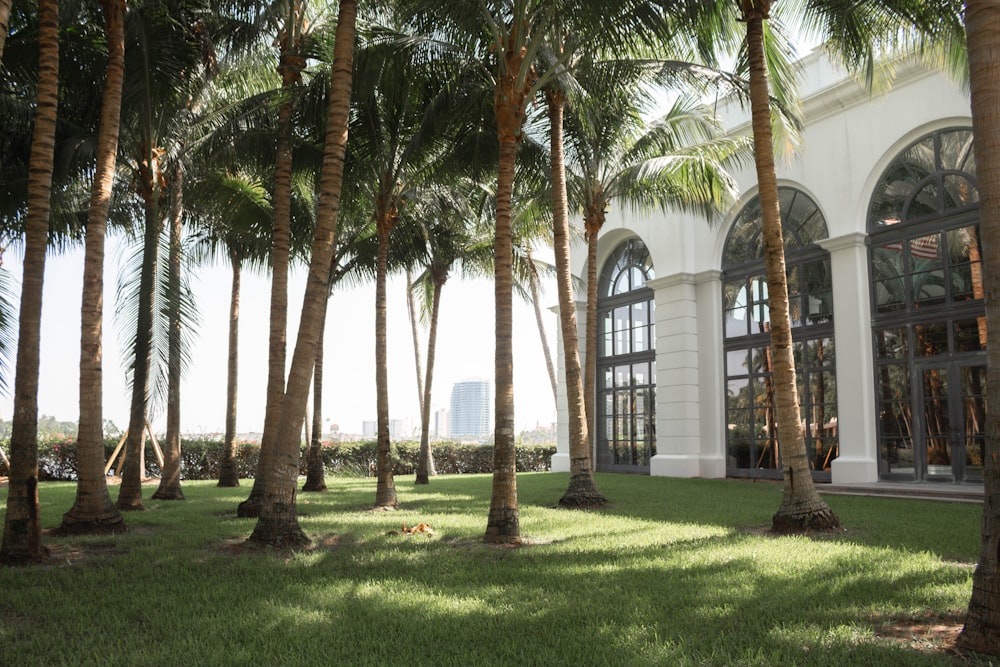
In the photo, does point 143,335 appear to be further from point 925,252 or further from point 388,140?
point 925,252

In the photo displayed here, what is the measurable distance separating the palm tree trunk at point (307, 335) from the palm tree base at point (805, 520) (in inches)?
212

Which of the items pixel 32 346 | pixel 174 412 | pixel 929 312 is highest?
pixel 929 312

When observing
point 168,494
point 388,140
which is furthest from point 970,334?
point 168,494

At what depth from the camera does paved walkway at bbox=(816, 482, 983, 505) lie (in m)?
11.8

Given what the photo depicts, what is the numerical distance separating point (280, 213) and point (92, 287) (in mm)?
2670

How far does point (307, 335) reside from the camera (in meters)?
7.54

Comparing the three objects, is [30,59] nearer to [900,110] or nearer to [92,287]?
[92,287]

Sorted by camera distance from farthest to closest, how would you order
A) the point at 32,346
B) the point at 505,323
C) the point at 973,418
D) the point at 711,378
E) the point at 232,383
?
the point at 711,378, the point at 232,383, the point at 973,418, the point at 505,323, the point at 32,346

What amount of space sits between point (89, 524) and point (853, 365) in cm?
1347

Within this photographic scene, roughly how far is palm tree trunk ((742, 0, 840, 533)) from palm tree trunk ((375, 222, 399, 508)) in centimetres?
591

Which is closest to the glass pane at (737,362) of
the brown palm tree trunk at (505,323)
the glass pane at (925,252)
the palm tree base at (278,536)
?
the glass pane at (925,252)

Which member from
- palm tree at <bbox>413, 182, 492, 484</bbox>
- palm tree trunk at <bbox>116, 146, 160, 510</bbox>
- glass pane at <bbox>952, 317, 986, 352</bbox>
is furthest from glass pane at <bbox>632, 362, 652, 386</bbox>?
palm tree trunk at <bbox>116, 146, 160, 510</bbox>

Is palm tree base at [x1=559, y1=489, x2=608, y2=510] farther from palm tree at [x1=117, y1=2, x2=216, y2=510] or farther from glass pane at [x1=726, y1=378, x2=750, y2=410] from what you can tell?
glass pane at [x1=726, y1=378, x2=750, y2=410]

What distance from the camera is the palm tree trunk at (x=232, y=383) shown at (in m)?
16.3
